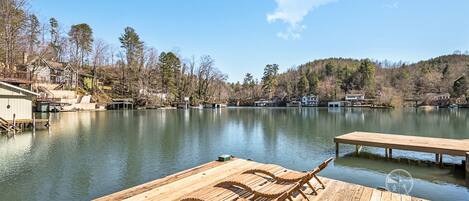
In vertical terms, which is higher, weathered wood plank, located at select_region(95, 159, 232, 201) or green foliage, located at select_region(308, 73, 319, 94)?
green foliage, located at select_region(308, 73, 319, 94)

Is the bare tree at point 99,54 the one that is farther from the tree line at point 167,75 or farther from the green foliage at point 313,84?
the green foliage at point 313,84

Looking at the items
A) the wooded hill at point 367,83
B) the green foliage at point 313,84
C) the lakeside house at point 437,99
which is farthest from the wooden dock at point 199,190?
the green foliage at point 313,84

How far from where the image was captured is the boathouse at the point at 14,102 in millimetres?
22625

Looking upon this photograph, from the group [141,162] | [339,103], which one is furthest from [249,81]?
[141,162]

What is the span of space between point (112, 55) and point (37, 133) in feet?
200

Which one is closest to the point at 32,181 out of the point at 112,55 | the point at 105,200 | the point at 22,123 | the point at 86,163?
the point at 86,163

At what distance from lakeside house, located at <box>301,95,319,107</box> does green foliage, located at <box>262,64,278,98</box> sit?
14.1m

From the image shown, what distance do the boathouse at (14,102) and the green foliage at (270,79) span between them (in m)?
98.4

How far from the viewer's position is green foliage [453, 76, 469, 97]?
276ft

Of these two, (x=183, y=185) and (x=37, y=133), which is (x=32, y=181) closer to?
(x=183, y=185)

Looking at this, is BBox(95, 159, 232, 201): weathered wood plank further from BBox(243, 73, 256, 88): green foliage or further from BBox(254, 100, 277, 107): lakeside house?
BBox(243, 73, 256, 88): green foliage

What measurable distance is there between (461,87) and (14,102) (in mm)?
104383

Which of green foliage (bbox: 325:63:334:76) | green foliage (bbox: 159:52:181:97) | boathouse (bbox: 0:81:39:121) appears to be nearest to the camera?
boathouse (bbox: 0:81:39:121)

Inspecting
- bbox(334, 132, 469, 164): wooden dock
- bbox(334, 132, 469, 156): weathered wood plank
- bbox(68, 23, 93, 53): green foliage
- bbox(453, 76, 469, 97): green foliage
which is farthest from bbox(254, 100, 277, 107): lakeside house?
bbox(334, 132, 469, 156): weathered wood plank
